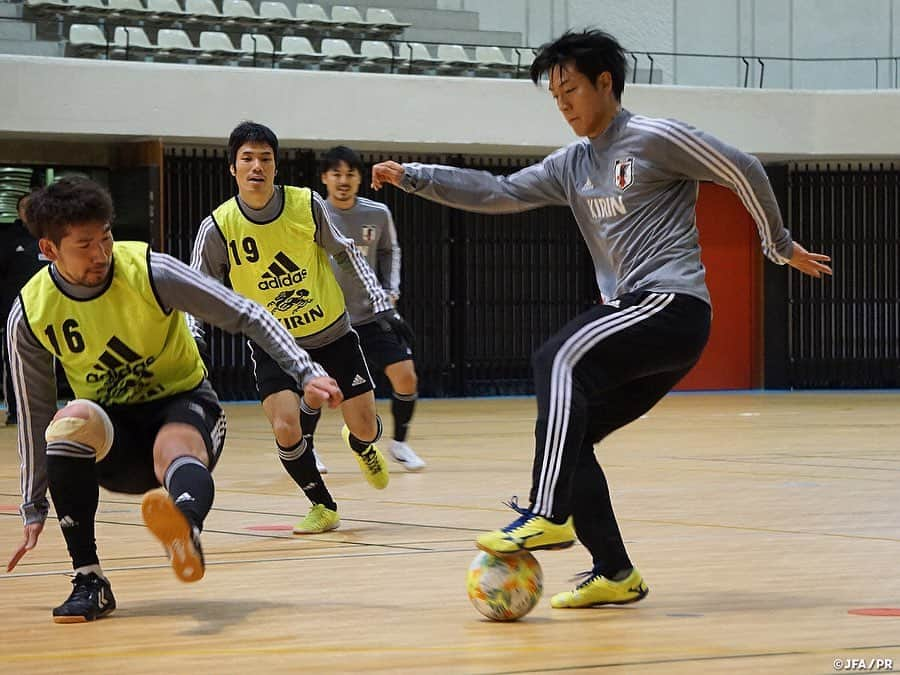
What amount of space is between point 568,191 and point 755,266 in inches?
605

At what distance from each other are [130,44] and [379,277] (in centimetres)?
726

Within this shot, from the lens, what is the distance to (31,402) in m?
4.34

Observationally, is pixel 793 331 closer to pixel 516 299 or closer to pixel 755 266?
pixel 755 266

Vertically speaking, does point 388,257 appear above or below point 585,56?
below

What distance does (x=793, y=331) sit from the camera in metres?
19.4

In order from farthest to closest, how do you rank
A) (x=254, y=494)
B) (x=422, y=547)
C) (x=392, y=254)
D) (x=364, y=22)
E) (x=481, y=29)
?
(x=481, y=29) < (x=364, y=22) < (x=392, y=254) < (x=254, y=494) < (x=422, y=547)

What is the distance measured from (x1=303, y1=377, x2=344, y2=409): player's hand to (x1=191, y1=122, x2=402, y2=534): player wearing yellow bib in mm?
2399

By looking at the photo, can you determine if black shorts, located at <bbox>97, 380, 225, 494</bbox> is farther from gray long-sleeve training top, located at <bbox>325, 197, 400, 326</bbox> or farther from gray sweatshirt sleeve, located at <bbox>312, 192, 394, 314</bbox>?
gray long-sleeve training top, located at <bbox>325, 197, 400, 326</bbox>

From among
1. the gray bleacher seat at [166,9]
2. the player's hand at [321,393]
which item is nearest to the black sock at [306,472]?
the player's hand at [321,393]

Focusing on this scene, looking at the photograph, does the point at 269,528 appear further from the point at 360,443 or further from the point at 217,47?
the point at 217,47

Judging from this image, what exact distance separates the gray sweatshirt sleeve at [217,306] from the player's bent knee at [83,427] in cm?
37

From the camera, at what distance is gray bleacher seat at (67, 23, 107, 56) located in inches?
608

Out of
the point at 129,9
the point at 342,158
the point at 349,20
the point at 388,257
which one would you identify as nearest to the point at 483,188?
the point at 342,158

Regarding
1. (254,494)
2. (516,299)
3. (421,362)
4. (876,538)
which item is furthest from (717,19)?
(876,538)
